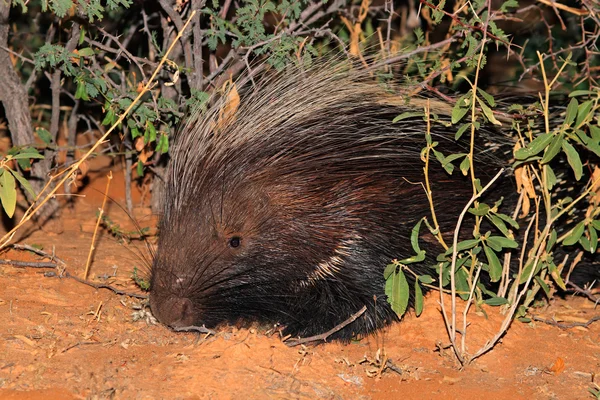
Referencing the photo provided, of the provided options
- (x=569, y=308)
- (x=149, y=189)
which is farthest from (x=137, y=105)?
(x=569, y=308)

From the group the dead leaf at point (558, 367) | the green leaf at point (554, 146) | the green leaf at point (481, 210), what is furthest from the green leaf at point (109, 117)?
the dead leaf at point (558, 367)

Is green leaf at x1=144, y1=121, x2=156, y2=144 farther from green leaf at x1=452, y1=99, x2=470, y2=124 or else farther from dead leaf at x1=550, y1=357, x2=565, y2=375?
dead leaf at x1=550, y1=357, x2=565, y2=375

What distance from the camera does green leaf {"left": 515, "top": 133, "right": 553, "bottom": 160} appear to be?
2336 mm

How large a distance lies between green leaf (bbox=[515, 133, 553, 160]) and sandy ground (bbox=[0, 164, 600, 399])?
0.64 metres

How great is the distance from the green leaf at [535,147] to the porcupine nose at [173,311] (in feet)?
3.74

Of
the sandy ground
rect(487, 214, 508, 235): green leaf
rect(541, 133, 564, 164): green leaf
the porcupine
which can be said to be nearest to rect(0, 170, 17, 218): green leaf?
the sandy ground

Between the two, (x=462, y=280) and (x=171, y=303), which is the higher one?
(x=171, y=303)

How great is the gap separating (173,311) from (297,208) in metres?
0.55

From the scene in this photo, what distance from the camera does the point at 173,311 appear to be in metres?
2.49

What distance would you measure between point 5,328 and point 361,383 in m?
1.09

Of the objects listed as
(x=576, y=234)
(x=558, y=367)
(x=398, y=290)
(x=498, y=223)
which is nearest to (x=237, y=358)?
(x=398, y=290)

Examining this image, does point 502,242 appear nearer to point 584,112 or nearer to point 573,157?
point 573,157

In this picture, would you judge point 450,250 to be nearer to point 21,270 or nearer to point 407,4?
point 21,270

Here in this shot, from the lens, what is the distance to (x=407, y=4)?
488 centimetres
